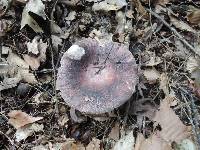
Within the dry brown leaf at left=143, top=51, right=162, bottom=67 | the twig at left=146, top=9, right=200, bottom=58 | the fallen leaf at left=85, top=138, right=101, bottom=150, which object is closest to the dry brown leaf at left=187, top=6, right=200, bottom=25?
the twig at left=146, top=9, right=200, bottom=58

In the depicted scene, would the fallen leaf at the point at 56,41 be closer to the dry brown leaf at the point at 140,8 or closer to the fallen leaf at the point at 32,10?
the fallen leaf at the point at 32,10

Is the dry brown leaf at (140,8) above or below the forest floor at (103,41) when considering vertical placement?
above

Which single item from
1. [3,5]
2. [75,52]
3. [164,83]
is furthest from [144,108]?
[3,5]

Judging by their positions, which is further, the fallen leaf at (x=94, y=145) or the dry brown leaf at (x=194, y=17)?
the dry brown leaf at (x=194, y=17)

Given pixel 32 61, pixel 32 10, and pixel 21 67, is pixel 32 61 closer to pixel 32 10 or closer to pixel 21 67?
pixel 21 67

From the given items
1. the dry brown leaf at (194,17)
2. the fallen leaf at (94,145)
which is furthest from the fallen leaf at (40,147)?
the dry brown leaf at (194,17)

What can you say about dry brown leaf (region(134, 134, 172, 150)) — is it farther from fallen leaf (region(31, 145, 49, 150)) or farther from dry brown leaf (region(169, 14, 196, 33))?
dry brown leaf (region(169, 14, 196, 33))

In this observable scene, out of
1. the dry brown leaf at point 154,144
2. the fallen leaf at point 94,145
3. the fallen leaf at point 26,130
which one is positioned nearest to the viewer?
the dry brown leaf at point 154,144

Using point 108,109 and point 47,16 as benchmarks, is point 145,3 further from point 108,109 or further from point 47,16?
point 108,109
